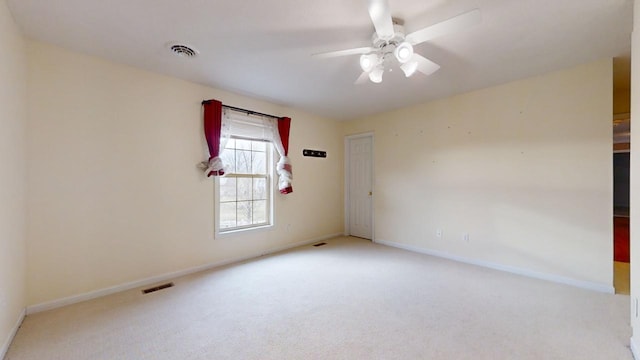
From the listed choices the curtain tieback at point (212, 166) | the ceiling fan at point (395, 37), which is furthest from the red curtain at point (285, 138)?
the ceiling fan at point (395, 37)

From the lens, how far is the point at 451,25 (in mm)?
1704

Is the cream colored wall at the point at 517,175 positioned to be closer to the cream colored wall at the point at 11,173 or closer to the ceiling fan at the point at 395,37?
the ceiling fan at the point at 395,37

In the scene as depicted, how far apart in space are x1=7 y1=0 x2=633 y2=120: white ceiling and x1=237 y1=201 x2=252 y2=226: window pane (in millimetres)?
1742

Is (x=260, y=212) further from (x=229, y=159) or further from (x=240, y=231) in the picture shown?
(x=229, y=159)

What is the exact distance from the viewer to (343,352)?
1.81 meters

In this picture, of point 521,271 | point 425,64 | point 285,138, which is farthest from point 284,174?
point 521,271

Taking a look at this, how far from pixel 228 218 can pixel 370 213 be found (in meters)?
2.66

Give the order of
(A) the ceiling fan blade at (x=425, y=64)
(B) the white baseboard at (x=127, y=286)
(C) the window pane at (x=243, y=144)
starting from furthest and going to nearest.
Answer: (C) the window pane at (x=243, y=144), (B) the white baseboard at (x=127, y=286), (A) the ceiling fan blade at (x=425, y=64)

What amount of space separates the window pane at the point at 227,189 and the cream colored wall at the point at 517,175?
2.67 m

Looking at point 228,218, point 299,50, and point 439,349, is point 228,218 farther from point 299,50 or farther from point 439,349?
point 439,349

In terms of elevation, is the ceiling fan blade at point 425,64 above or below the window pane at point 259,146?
above

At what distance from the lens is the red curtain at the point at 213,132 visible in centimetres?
339

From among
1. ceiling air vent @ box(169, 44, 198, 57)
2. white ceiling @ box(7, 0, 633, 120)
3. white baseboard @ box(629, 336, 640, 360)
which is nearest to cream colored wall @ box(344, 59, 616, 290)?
white ceiling @ box(7, 0, 633, 120)

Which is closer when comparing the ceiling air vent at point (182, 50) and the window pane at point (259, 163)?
the ceiling air vent at point (182, 50)
